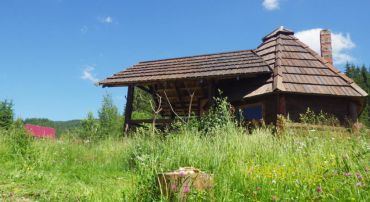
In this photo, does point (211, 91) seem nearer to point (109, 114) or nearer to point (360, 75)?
point (109, 114)

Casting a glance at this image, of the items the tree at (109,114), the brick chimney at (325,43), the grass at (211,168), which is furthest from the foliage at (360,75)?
the grass at (211,168)

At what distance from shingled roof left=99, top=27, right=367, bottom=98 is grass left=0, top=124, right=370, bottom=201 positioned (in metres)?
4.98

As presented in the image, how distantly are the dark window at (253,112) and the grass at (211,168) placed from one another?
17.0ft

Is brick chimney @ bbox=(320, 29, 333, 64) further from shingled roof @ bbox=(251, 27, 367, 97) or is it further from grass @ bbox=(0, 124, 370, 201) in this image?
grass @ bbox=(0, 124, 370, 201)

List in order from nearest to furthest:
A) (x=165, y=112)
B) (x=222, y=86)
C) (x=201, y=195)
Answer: (x=201, y=195) → (x=222, y=86) → (x=165, y=112)

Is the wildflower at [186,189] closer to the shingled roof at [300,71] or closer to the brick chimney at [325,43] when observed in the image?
the shingled roof at [300,71]

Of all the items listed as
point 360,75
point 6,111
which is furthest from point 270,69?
point 360,75

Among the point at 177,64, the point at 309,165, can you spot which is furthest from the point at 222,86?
the point at 309,165

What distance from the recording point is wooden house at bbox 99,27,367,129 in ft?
39.4

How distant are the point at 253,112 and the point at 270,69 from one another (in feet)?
5.02

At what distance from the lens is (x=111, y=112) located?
34.3 meters

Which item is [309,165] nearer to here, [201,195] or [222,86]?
[201,195]

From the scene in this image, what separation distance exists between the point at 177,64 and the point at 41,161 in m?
8.51

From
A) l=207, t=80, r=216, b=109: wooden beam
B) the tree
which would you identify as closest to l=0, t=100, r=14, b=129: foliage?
the tree
